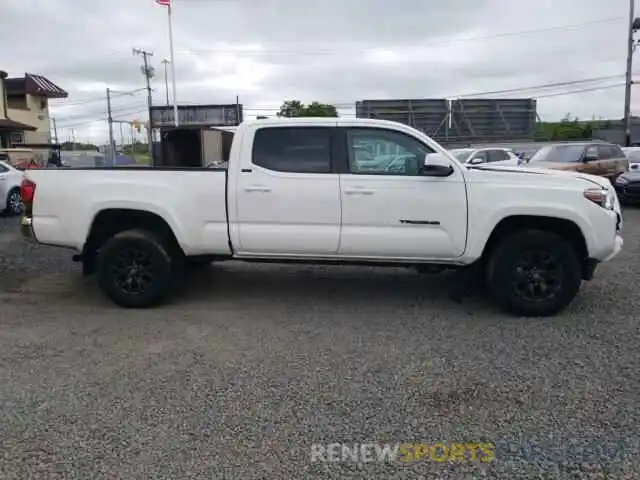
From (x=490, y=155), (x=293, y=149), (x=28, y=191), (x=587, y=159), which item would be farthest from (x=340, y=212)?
(x=490, y=155)

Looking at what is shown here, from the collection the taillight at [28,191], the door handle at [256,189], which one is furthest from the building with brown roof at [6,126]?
the door handle at [256,189]

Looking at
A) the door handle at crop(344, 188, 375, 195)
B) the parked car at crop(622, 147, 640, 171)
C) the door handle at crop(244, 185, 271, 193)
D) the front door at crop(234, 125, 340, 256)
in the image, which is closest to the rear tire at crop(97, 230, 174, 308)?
the front door at crop(234, 125, 340, 256)

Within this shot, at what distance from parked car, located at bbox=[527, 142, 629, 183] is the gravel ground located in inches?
386

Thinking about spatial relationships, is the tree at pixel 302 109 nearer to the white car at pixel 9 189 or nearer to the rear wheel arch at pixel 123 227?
the white car at pixel 9 189

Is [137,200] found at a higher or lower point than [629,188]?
higher

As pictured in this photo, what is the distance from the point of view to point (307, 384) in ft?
12.6

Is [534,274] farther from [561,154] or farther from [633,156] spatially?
[633,156]

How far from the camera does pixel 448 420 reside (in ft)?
11.0

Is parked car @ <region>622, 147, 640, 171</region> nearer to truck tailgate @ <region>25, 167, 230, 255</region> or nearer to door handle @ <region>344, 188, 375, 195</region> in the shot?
door handle @ <region>344, 188, 375, 195</region>

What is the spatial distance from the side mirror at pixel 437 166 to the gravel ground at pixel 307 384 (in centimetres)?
135

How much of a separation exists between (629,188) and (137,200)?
12181mm

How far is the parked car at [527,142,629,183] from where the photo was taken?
14969 millimetres

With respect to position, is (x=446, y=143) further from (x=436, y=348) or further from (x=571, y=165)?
(x=436, y=348)

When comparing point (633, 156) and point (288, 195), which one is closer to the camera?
point (288, 195)
